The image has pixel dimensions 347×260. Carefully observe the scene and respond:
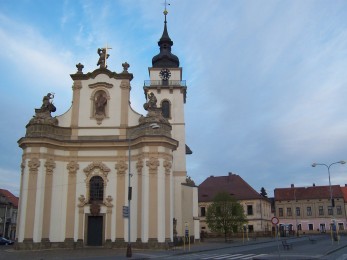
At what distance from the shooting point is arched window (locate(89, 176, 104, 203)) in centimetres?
3728

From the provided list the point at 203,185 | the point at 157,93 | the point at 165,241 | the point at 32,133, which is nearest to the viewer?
the point at 165,241

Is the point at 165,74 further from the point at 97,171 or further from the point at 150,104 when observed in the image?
the point at 97,171

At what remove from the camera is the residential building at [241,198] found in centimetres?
7456

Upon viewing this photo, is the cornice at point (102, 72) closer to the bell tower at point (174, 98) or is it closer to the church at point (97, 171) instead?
the church at point (97, 171)

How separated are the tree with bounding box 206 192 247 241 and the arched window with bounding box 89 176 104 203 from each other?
73.7 ft

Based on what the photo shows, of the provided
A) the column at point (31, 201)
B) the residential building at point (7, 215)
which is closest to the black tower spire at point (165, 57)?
the column at point (31, 201)

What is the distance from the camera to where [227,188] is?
7919 centimetres

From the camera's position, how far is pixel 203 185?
83.8m

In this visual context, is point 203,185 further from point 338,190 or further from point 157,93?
point 157,93

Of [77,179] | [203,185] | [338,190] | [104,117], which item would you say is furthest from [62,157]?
[338,190]

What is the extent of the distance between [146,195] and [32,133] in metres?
11.5

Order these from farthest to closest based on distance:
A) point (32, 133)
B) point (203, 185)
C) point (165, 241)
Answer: point (203, 185), point (32, 133), point (165, 241)

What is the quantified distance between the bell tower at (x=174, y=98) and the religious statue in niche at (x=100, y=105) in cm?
811

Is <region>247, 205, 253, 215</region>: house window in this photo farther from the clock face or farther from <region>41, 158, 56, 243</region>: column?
<region>41, 158, 56, 243</region>: column
